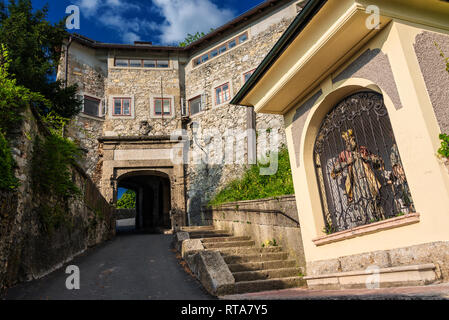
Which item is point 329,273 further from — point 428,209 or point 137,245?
point 137,245

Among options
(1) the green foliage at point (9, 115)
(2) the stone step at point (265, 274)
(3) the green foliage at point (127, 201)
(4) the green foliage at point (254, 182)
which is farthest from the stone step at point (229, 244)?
(3) the green foliage at point (127, 201)

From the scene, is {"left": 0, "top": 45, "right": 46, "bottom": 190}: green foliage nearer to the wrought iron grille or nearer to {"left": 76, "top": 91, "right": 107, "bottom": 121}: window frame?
the wrought iron grille

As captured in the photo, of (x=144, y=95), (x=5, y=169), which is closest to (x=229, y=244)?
(x=5, y=169)

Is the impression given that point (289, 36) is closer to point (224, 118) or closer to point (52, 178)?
point (52, 178)

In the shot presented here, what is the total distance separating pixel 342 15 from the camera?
3691 millimetres

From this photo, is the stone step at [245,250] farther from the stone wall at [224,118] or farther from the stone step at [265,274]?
the stone wall at [224,118]

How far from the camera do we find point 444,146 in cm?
319

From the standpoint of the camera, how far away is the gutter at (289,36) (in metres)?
3.80

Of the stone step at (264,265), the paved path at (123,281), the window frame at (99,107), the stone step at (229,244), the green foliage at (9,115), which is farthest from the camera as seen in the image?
the window frame at (99,107)

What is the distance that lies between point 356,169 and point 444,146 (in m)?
1.51

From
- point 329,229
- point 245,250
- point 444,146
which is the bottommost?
point 245,250

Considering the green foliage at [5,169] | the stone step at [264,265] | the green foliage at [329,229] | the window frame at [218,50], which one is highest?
the window frame at [218,50]

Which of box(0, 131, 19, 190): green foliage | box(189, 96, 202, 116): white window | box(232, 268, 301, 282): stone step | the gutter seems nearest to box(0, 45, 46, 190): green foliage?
box(0, 131, 19, 190): green foliage

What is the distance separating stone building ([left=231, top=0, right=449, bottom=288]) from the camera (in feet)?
10.9
